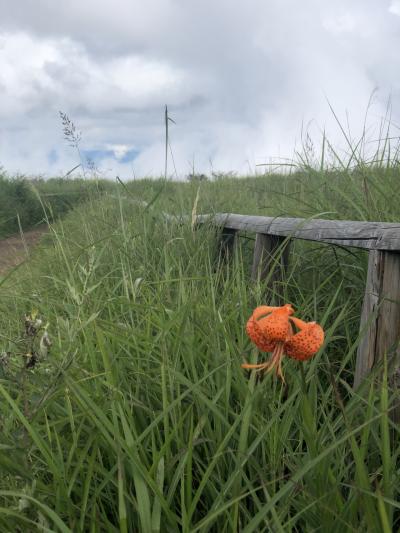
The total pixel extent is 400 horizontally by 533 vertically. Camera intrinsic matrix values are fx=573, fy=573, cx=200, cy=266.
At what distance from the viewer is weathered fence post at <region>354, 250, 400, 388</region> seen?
6.37 feet

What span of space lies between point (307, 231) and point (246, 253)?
61.3 inches

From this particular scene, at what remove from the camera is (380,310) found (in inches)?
78.2

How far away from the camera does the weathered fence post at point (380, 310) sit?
6.37ft

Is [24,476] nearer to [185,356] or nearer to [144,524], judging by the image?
[144,524]

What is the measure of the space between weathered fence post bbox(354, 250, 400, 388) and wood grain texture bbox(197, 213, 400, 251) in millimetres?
54

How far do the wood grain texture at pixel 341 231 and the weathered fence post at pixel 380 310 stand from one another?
0.05 meters

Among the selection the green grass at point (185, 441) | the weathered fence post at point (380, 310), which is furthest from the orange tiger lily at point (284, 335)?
the weathered fence post at point (380, 310)

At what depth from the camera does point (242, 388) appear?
5.04ft

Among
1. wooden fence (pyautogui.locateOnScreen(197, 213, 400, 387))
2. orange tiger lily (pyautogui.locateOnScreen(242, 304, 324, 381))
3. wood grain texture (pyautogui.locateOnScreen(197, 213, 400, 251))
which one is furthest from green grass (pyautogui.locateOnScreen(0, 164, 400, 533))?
wood grain texture (pyautogui.locateOnScreen(197, 213, 400, 251))

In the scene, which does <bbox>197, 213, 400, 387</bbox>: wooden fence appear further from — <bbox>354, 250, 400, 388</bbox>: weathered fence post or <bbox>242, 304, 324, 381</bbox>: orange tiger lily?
<bbox>242, 304, 324, 381</bbox>: orange tiger lily

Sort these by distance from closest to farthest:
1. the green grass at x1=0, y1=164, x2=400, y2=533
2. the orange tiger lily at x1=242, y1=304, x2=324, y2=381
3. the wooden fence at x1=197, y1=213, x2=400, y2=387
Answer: the orange tiger lily at x1=242, y1=304, x2=324, y2=381 < the green grass at x1=0, y1=164, x2=400, y2=533 < the wooden fence at x1=197, y1=213, x2=400, y2=387

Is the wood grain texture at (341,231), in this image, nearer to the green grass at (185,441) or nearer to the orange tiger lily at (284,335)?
the green grass at (185,441)

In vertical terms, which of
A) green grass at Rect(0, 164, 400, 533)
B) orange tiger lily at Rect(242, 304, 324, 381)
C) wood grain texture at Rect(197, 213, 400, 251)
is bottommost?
green grass at Rect(0, 164, 400, 533)

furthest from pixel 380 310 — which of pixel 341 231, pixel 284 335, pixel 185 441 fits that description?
pixel 284 335
